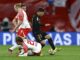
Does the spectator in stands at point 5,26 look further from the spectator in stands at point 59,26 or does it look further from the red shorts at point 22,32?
the red shorts at point 22,32

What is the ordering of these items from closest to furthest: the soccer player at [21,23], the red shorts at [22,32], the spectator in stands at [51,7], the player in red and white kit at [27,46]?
the player in red and white kit at [27,46], the soccer player at [21,23], the red shorts at [22,32], the spectator in stands at [51,7]

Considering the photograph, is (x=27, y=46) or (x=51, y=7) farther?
(x=51, y=7)

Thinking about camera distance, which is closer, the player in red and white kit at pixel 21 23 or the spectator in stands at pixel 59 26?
the player in red and white kit at pixel 21 23

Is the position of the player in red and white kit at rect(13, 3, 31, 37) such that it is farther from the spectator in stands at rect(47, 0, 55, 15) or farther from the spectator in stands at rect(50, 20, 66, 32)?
the spectator in stands at rect(47, 0, 55, 15)

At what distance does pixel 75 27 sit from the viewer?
31203 millimetres

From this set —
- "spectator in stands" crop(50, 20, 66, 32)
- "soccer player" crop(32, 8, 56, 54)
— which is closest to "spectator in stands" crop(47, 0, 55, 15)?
"spectator in stands" crop(50, 20, 66, 32)

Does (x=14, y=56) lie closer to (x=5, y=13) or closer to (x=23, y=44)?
(x=23, y=44)

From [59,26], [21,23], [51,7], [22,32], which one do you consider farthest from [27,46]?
[51,7]

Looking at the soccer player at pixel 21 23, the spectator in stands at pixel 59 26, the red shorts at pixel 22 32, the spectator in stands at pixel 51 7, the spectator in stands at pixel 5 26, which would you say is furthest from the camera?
the spectator in stands at pixel 51 7

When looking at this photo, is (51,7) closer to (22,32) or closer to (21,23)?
(22,32)

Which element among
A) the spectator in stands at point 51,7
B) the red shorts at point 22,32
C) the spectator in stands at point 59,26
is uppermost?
the spectator in stands at point 51,7

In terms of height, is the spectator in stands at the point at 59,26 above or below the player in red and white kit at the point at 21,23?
below

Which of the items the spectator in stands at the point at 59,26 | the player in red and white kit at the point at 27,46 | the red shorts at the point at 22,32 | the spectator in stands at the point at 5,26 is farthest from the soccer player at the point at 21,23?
the spectator in stands at the point at 59,26

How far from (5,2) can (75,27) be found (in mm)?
3822
